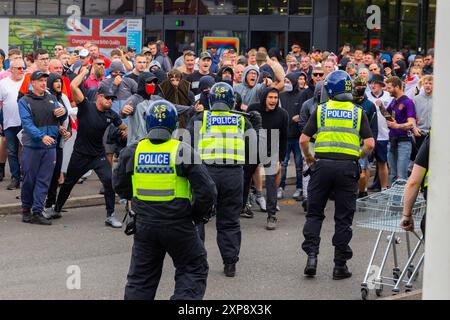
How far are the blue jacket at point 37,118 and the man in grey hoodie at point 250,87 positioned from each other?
297 centimetres

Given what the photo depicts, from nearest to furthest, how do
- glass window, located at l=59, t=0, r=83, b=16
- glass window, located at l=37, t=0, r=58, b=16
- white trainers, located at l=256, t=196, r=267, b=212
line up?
white trainers, located at l=256, t=196, r=267, b=212
glass window, located at l=59, t=0, r=83, b=16
glass window, located at l=37, t=0, r=58, b=16

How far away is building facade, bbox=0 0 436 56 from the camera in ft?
93.9

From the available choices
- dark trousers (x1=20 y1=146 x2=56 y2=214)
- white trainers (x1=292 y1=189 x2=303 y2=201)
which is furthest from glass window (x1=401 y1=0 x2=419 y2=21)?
dark trousers (x1=20 y1=146 x2=56 y2=214)

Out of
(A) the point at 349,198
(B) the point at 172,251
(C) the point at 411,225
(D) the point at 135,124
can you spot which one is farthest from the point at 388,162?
(B) the point at 172,251

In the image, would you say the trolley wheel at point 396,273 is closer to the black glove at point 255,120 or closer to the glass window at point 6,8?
the black glove at point 255,120

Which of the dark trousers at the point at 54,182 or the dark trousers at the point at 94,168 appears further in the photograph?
the dark trousers at the point at 54,182

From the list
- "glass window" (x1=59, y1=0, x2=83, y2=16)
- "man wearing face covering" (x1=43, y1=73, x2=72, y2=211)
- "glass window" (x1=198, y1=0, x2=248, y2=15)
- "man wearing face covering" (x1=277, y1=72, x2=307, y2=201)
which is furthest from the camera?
"glass window" (x1=59, y1=0, x2=83, y2=16)

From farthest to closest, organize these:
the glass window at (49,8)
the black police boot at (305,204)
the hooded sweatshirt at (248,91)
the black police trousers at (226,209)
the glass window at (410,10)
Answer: the glass window at (49,8) < the glass window at (410,10) < the hooded sweatshirt at (248,91) < the black police boot at (305,204) < the black police trousers at (226,209)

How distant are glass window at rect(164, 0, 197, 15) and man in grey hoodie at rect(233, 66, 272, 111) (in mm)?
16369

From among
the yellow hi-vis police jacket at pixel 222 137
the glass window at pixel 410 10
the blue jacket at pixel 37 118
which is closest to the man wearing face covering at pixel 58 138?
the blue jacket at pixel 37 118

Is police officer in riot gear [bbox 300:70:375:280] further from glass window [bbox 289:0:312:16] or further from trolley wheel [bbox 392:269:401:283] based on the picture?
glass window [bbox 289:0:312:16]

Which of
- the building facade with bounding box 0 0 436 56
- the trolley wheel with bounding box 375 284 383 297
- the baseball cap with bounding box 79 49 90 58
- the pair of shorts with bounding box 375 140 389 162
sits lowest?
the trolley wheel with bounding box 375 284 383 297

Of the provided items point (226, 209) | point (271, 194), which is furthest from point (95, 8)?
point (226, 209)

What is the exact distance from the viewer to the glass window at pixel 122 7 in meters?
31.4
